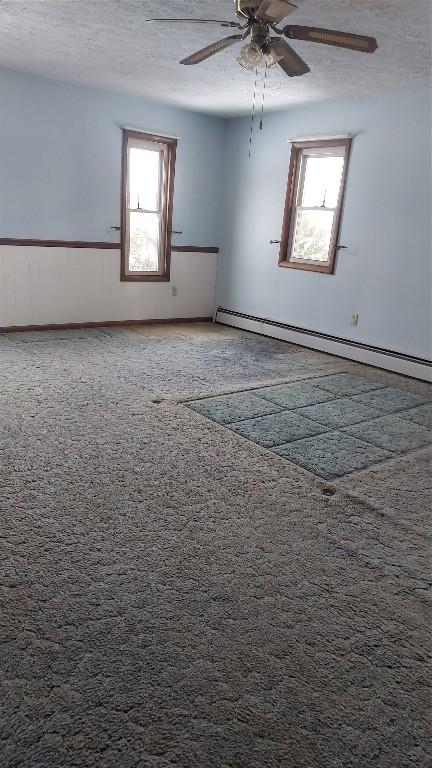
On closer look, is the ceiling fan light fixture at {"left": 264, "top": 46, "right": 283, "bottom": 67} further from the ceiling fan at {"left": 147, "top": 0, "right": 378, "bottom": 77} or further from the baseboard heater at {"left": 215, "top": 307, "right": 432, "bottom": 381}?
the baseboard heater at {"left": 215, "top": 307, "right": 432, "bottom": 381}

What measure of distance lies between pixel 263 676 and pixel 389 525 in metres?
1.03

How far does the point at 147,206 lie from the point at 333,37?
3638 millimetres

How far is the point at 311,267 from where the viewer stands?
18.0ft

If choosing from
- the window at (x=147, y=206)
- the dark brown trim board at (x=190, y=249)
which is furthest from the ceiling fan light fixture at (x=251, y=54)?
the dark brown trim board at (x=190, y=249)

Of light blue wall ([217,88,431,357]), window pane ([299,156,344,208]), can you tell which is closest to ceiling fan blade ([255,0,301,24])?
light blue wall ([217,88,431,357])

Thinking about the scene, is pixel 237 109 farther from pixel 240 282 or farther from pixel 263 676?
pixel 263 676

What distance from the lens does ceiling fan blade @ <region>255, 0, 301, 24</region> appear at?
2.35 m

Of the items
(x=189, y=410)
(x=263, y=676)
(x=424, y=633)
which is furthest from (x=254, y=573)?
(x=189, y=410)

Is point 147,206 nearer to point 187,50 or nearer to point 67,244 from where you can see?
point 67,244

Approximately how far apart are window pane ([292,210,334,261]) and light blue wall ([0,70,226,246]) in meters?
1.46

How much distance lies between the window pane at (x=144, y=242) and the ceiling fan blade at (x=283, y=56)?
312cm

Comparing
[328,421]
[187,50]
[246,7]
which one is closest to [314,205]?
[187,50]

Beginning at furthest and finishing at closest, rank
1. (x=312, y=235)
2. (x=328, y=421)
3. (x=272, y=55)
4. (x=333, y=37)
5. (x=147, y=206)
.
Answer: (x=147, y=206) → (x=312, y=235) → (x=328, y=421) → (x=272, y=55) → (x=333, y=37)

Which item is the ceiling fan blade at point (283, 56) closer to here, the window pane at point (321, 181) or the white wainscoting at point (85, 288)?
the window pane at point (321, 181)
